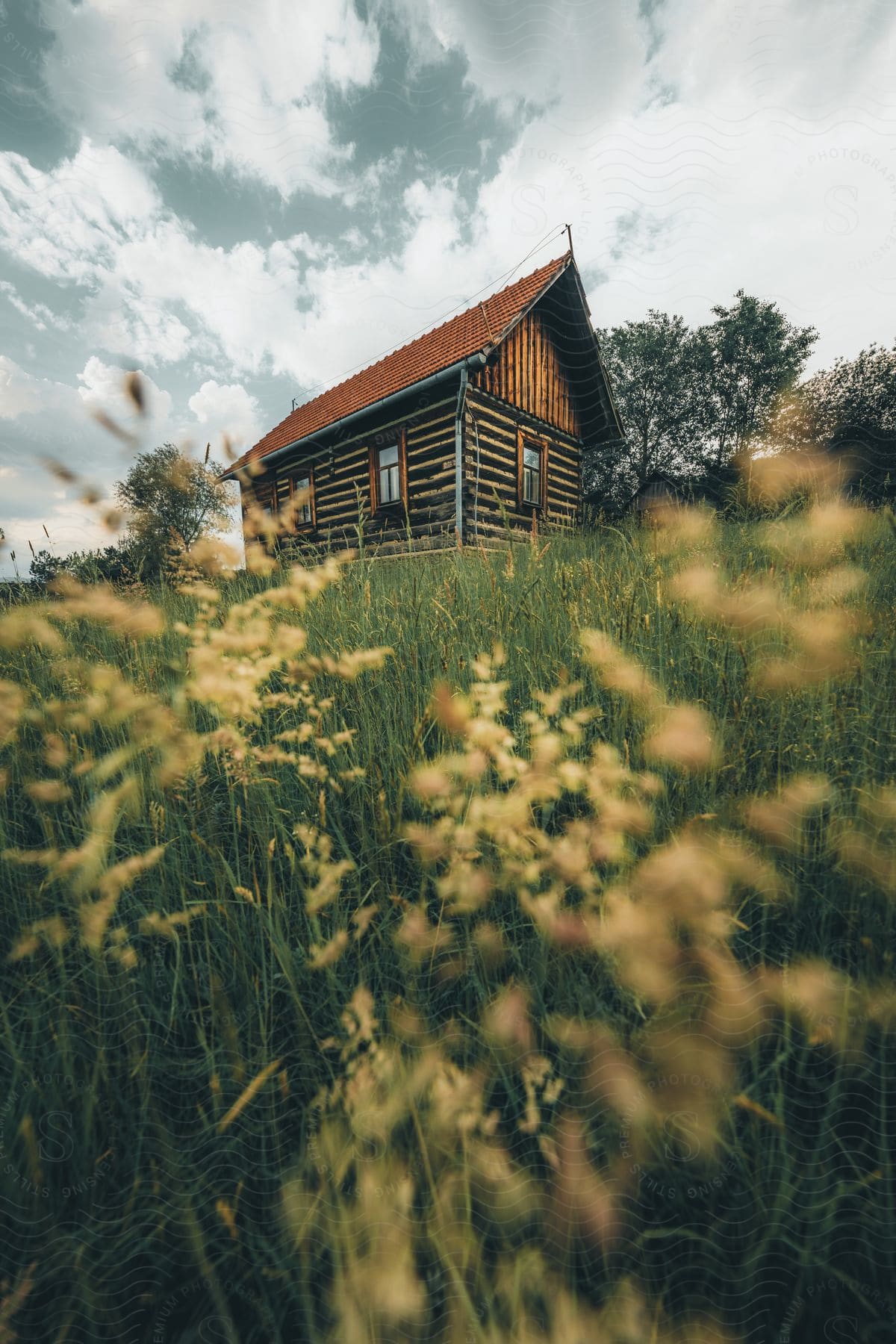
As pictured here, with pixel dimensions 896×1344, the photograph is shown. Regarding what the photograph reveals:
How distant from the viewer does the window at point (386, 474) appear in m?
9.62

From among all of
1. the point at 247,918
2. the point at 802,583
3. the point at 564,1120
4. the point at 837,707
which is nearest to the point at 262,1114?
the point at 247,918

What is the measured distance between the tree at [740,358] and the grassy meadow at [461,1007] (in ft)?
92.5

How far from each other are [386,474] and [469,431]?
2.36 m

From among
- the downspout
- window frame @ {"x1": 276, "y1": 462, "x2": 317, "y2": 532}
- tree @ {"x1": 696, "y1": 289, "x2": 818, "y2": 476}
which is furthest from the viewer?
tree @ {"x1": 696, "y1": 289, "x2": 818, "y2": 476}

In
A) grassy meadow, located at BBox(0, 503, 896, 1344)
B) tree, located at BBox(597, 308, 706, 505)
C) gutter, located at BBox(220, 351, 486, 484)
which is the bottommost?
grassy meadow, located at BBox(0, 503, 896, 1344)

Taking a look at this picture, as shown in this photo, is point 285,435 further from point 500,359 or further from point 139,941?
point 139,941

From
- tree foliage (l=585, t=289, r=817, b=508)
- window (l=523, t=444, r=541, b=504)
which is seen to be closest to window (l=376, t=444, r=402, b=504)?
window (l=523, t=444, r=541, b=504)

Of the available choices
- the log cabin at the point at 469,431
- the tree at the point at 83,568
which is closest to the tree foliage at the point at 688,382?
the log cabin at the point at 469,431

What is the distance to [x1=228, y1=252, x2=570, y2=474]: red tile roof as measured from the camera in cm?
860

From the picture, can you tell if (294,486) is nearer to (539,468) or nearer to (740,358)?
(539,468)

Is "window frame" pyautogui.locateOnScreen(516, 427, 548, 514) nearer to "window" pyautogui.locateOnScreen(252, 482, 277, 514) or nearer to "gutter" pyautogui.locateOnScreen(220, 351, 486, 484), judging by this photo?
"gutter" pyautogui.locateOnScreen(220, 351, 486, 484)

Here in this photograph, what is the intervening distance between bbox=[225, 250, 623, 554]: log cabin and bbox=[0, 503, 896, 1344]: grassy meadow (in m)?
6.12

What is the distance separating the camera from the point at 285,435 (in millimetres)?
13852

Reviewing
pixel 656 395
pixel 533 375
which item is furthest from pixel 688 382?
pixel 533 375
